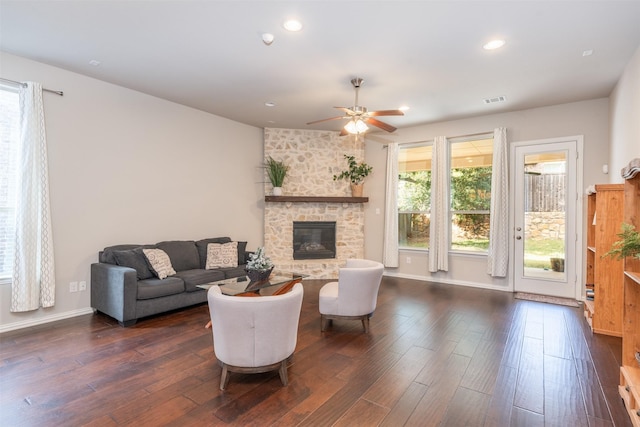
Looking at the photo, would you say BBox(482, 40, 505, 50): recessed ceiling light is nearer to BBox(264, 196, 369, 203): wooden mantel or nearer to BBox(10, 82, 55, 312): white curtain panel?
BBox(264, 196, 369, 203): wooden mantel

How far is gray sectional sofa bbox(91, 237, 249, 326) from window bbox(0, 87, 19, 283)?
822mm

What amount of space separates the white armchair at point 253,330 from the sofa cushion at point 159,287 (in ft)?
5.98

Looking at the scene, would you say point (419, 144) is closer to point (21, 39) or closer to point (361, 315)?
point (361, 315)

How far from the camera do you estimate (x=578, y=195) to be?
15.8ft

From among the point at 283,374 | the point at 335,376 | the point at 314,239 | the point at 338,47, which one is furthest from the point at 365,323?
the point at 314,239

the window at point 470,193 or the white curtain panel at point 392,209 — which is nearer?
the window at point 470,193

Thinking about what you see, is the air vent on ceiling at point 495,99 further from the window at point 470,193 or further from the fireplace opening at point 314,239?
the fireplace opening at point 314,239

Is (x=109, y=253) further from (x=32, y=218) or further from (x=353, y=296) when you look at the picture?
(x=353, y=296)

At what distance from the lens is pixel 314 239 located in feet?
21.8

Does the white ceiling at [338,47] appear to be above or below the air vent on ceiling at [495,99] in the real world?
below

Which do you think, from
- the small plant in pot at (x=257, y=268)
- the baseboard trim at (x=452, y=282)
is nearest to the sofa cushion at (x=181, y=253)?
the small plant in pot at (x=257, y=268)

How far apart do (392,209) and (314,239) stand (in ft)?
5.60

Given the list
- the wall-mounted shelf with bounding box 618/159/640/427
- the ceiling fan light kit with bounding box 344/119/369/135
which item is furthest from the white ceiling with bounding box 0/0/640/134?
the wall-mounted shelf with bounding box 618/159/640/427

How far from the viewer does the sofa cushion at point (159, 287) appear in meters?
3.76
